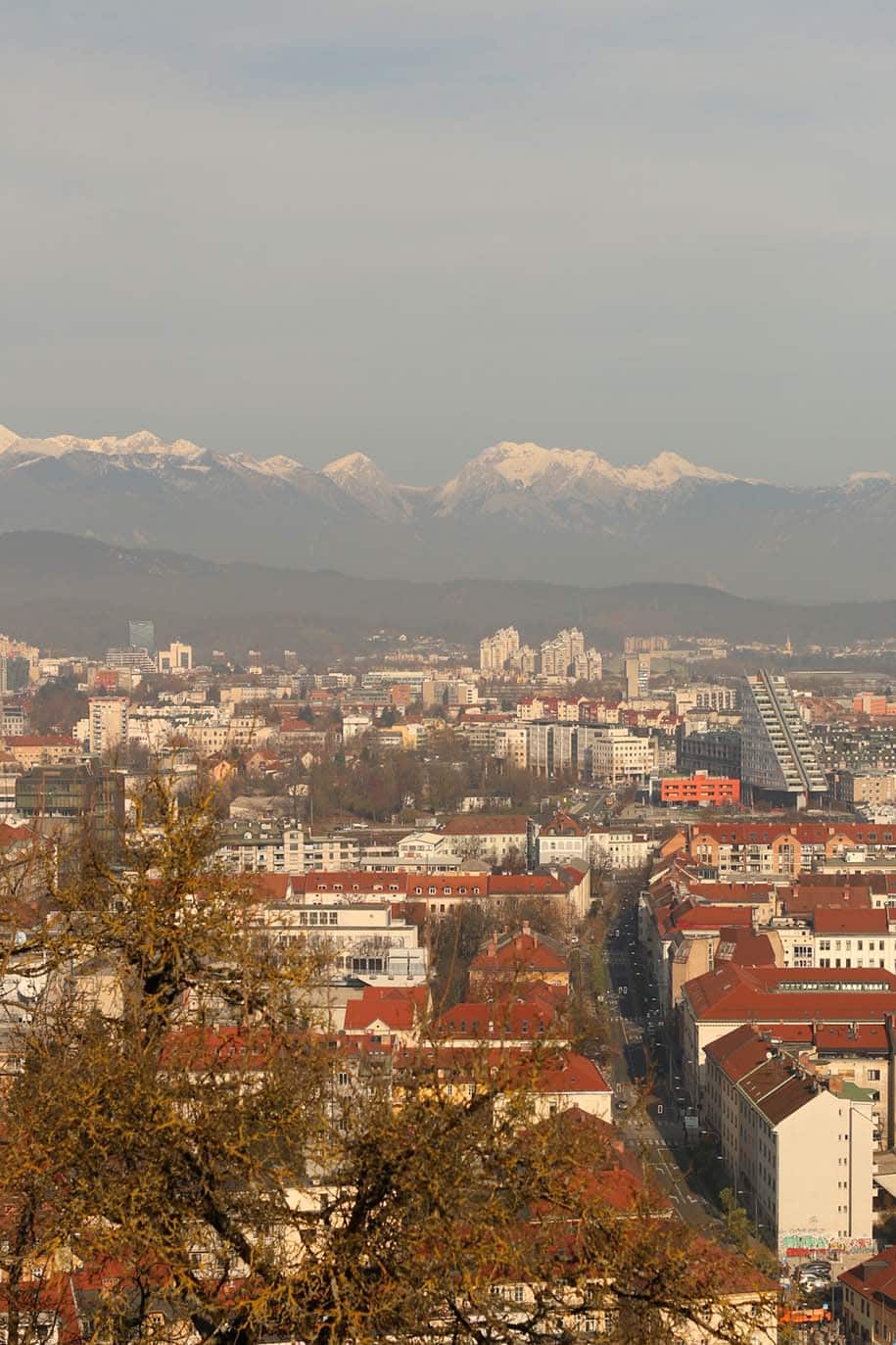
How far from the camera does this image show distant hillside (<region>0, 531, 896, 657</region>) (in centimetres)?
9769

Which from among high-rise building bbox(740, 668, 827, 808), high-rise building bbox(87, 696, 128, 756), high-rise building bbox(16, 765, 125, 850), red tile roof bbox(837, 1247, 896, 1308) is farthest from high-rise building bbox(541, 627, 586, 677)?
red tile roof bbox(837, 1247, 896, 1308)

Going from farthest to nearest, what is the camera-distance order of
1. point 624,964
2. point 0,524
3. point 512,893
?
point 0,524 < point 512,893 < point 624,964

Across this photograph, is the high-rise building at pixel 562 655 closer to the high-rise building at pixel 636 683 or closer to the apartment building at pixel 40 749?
the high-rise building at pixel 636 683

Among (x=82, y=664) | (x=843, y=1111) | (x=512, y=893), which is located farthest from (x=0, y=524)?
(x=843, y=1111)

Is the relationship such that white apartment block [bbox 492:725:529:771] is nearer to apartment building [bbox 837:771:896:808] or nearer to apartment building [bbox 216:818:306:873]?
apartment building [bbox 837:771:896:808]

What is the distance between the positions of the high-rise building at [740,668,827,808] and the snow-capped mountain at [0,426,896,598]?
355 ft

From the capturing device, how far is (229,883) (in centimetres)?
258

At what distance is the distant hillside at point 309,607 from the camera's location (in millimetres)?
97688

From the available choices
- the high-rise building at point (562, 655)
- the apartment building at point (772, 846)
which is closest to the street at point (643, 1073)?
the apartment building at point (772, 846)

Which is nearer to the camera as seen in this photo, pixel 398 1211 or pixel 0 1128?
pixel 398 1211

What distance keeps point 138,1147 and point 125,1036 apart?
185mm

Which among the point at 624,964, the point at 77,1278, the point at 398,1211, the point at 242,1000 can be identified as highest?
the point at 242,1000

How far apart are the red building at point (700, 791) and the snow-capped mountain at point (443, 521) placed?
361ft

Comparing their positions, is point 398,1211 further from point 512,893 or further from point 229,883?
point 512,893
